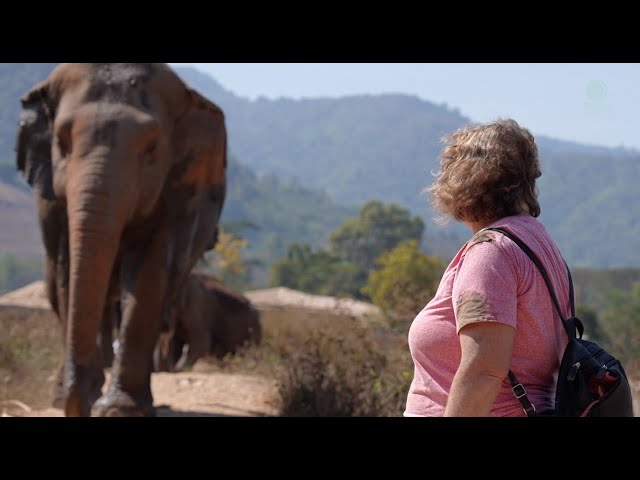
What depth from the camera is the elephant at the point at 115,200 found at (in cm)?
799

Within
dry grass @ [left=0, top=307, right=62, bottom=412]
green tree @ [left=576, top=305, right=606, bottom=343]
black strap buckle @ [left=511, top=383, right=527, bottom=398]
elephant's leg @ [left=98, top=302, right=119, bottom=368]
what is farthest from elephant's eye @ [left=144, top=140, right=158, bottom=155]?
green tree @ [left=576, top=305, right=606, bottom=343]

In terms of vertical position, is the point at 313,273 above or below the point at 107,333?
below

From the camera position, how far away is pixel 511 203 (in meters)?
3.25

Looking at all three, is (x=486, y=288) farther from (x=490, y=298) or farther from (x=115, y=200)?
(x=115, y=200)

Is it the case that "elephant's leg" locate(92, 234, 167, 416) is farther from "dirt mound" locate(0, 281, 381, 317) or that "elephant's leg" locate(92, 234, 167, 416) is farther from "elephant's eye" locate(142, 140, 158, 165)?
"dirt mound" locate(0, 281, 381, 317)

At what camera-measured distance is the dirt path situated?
31.7 ft

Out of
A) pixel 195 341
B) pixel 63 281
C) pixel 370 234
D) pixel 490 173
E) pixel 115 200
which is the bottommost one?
pixel 370 234

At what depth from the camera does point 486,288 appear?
3.04 metres

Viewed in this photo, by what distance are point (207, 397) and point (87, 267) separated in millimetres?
3202

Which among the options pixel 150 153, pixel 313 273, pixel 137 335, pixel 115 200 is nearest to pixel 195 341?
pixel 137 335
